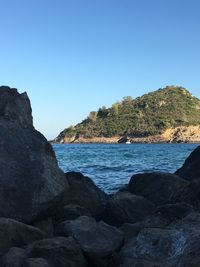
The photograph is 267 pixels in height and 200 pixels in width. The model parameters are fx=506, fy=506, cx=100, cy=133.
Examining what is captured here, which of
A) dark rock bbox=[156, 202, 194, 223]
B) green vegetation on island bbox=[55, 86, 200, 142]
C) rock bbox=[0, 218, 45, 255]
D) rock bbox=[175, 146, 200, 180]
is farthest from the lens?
green vegetation on island bbox=[55, 86, 200, 142]

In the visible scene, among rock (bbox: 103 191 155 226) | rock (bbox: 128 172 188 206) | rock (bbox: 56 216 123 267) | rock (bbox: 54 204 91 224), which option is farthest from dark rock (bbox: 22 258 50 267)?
rock (bbox: 128 172 188 206)

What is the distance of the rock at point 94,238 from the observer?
8.83m

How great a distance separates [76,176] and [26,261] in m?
6.95

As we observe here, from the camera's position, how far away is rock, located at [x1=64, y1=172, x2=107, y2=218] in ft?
44.8

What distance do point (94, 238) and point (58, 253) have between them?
1.08 m

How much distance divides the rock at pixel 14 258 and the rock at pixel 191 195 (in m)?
4.83

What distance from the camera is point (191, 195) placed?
12078 millimetres

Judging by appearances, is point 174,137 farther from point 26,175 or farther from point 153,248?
point 153,248

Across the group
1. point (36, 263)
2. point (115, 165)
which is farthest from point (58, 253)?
point (115, 165)

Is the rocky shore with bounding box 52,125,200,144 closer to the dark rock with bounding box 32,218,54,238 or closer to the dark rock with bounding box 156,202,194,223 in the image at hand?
the dark rock with bounding box 32,218,54,238

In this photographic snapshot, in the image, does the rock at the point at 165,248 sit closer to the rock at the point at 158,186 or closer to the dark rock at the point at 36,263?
the dark rock at the point at 36,263

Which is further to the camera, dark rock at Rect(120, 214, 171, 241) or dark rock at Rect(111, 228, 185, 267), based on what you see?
dark rock at Rect(120, 214, 171, 241)

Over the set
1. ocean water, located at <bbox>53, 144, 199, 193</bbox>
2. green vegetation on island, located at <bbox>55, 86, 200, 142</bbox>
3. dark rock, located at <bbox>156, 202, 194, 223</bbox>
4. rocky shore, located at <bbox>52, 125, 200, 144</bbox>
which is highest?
green vegetation on island, located at <bbox>55, 86, 200, 142</bbox>

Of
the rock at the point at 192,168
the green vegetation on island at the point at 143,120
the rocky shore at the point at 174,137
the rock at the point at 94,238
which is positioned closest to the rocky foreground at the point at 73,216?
the rock at the point at 94,238
